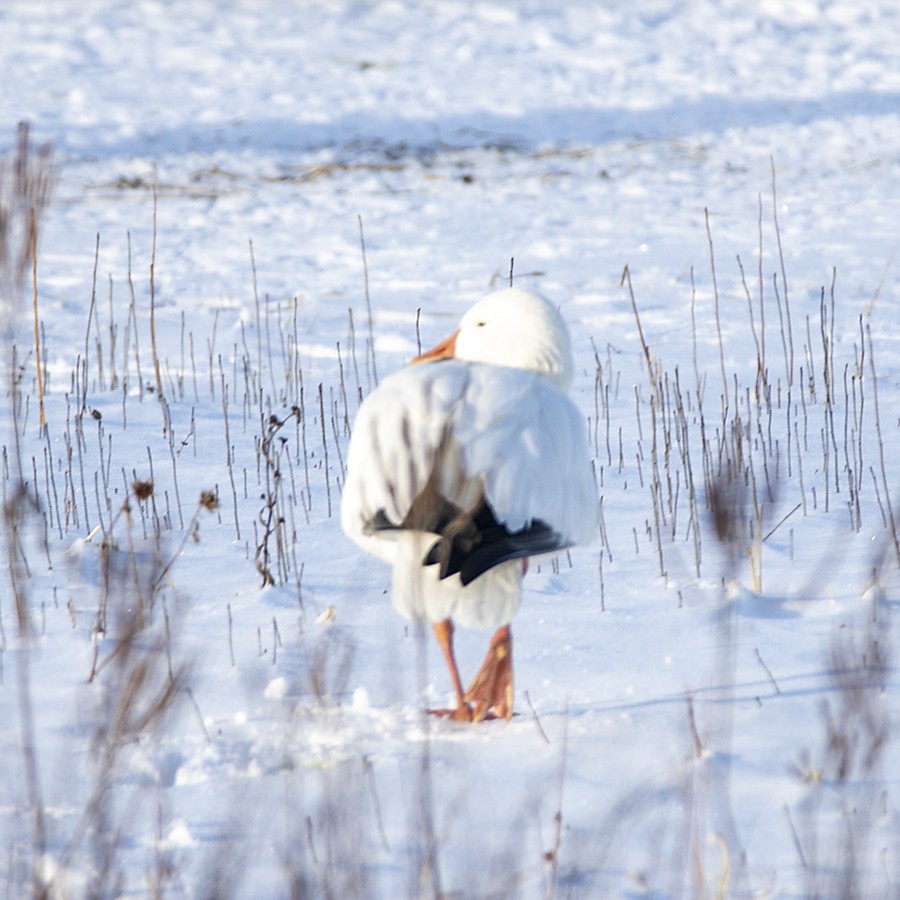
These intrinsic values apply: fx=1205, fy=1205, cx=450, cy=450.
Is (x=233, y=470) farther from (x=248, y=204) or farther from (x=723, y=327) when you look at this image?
(x=248, y=204)

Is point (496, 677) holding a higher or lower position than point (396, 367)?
lower

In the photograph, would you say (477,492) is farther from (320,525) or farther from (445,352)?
(320,525)

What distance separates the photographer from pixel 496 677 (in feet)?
9.52

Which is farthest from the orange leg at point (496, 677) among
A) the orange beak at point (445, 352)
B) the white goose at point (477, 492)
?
the orange beak at point (445, 352)

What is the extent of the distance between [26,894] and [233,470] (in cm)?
298

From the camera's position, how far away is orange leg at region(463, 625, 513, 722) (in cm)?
289

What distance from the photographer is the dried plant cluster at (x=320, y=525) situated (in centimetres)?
167

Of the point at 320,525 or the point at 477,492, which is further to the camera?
the point at 320,525

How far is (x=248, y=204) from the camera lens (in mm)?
10172

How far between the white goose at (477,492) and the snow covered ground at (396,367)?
23 centimetres

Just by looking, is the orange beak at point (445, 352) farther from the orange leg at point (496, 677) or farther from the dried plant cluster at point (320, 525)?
the orange leg at point (496, 677)

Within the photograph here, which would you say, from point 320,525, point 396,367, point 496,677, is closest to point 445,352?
point 496,677

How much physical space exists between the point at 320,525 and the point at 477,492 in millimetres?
1872

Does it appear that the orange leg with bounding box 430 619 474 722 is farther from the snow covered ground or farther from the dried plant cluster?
the dried plant cluster
